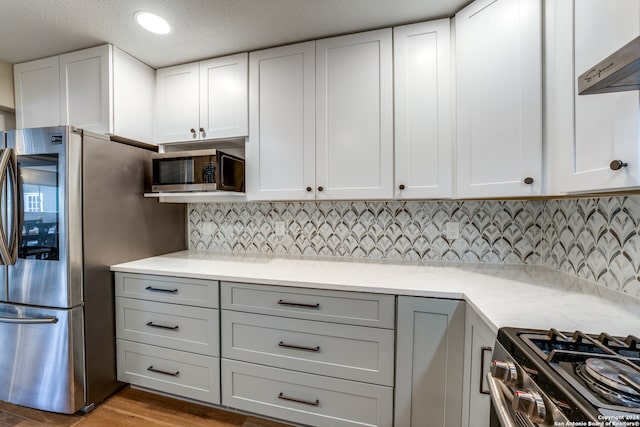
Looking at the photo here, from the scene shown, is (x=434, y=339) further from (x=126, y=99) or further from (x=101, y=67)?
(x=101, y=67)

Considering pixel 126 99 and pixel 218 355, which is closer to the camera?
pixel 218 355

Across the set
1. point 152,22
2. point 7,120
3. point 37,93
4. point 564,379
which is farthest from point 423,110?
point 7,120

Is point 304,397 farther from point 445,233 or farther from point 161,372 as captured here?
point 445,233

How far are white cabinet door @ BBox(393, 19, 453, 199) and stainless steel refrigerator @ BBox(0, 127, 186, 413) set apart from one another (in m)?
1.81

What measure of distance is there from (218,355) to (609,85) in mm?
1919

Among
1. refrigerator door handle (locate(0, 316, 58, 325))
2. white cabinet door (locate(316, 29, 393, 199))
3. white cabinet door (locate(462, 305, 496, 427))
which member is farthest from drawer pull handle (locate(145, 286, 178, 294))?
white cabinet door (locate(462, 305, 496, 427))

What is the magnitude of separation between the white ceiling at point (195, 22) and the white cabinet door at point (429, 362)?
5.02 ft

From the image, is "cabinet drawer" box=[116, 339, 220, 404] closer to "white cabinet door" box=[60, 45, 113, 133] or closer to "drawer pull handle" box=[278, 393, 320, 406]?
"drawer pull handle" box=[278, 393, 320, 406]

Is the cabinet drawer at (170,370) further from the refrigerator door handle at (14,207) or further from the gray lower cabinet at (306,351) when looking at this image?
the refrigerator door handle at (14,207)

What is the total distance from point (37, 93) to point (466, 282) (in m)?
3.10

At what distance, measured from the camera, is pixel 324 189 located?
1725 millimetres

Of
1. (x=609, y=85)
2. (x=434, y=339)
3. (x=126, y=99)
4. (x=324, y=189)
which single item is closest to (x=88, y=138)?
(x=126, y=99)

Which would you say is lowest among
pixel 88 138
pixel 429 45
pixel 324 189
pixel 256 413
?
pixel 256 413

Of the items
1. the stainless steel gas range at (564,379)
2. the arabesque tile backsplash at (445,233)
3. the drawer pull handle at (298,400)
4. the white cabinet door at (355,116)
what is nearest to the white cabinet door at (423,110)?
the white cabinet door at (355,116)
